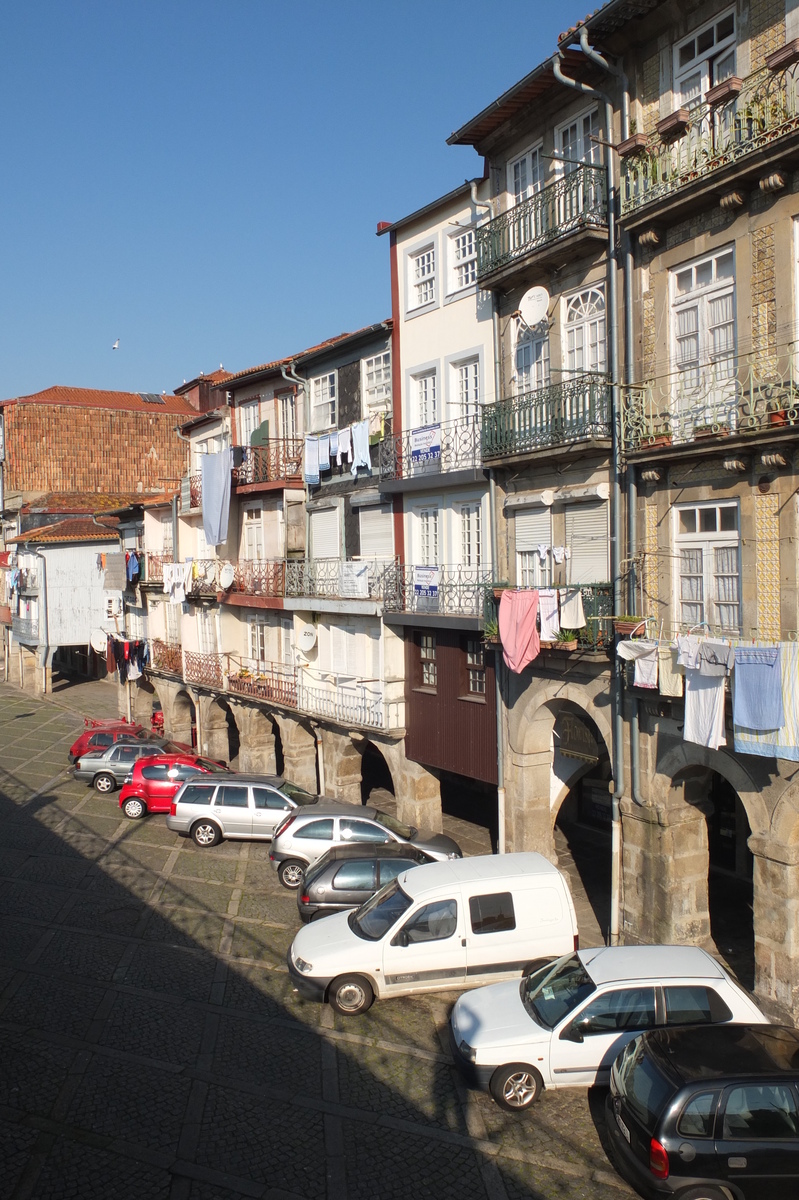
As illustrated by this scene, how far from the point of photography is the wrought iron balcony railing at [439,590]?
2123 centimetres

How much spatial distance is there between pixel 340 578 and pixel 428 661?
4019mm

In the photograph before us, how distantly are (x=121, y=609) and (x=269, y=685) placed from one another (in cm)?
1780

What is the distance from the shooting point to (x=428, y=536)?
2347 cm

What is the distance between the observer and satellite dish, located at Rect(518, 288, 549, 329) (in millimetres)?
17812

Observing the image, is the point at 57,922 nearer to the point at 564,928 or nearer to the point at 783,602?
the point at 564,928

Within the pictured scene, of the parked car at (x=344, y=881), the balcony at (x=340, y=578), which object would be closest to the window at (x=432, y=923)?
the parked car at (x=344, y=881)

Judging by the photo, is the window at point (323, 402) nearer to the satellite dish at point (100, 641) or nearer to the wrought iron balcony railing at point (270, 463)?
the wrought iron balcony railing at point (270, 463)

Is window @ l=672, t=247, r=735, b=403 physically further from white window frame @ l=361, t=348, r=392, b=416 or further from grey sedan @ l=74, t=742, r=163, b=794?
grey sedan @ l=74, t=742, r=163, b=794

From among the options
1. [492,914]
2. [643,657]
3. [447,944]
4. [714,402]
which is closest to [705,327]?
[714,402]

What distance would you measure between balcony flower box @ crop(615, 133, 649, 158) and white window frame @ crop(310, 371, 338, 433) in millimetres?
12994

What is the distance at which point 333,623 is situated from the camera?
2719 centimetres

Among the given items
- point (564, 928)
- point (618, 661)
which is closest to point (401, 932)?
point (564, 928)

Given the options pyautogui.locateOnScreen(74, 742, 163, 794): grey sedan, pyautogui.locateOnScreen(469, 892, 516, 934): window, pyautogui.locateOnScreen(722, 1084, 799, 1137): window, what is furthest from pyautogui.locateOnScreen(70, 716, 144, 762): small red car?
pyautogui.locateOnScreen(722, 1084, 799, 1137): window

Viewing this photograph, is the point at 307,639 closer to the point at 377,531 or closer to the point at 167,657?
the point at 377,531
